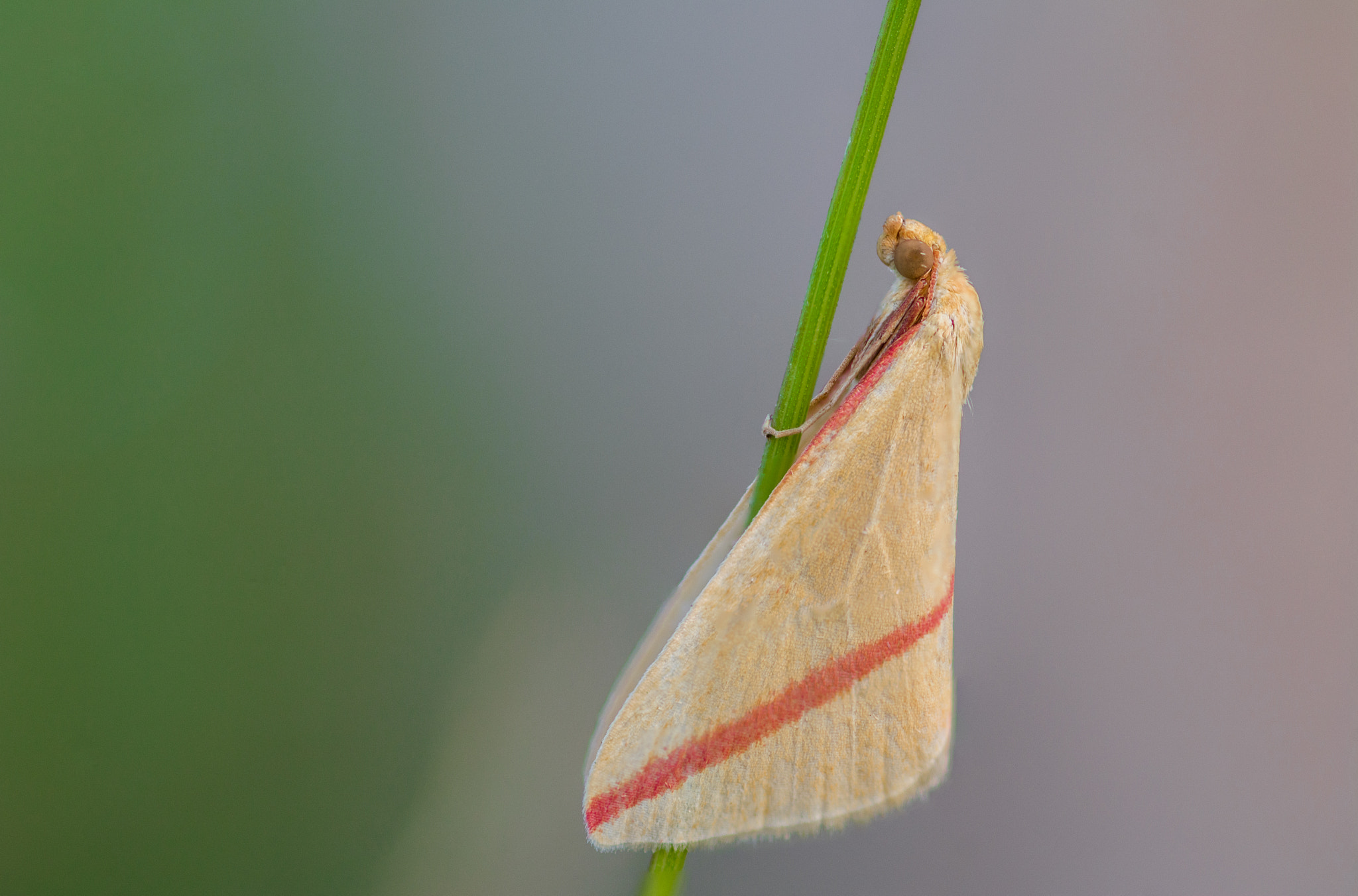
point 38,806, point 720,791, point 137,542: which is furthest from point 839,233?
point 38,806

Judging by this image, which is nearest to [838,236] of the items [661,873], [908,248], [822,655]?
[908,248]

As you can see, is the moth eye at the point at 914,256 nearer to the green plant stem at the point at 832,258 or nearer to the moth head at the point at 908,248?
the moth head at the point at 908,248

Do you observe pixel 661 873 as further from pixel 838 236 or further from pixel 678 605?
pixel 838 236

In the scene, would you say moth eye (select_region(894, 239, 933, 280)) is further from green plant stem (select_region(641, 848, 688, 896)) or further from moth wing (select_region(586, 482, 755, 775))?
green plant stem (select_region(641, 848, 688, 896))

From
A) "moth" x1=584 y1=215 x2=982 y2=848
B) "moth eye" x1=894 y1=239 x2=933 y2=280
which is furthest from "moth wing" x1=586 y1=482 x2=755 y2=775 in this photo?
"moth eye" x1=894 y1=239 x2=933 y2=280

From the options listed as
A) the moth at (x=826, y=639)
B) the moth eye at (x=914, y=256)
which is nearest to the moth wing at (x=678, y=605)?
the moth at (x=826, y=639)

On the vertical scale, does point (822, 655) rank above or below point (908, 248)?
below

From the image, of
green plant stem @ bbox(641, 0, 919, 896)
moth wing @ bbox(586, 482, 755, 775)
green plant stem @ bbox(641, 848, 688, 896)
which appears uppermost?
green plant stem @ bbox(641, 0, 919, 896)
